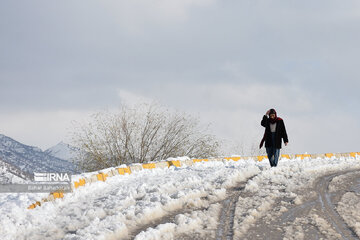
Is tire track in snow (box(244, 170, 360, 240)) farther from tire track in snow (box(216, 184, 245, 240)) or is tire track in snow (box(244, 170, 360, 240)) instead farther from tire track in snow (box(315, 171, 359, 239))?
tire track in snow (box(216, 184, 245, 240))

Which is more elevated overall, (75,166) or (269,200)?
(75,166)

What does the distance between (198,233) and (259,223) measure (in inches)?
37.1

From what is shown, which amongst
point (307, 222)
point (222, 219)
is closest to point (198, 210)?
point (222, 219)

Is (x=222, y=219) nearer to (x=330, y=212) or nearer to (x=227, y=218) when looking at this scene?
(x=227, y=218)

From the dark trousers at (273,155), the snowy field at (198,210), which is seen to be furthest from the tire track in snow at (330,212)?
the dark trousers at (273,155)

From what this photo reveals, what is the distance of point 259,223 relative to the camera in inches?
213

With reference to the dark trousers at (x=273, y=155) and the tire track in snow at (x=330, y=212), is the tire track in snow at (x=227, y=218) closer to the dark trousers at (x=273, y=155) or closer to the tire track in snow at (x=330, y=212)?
the tire track in snow at (x=330, y=212)

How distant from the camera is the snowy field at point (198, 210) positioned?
510 centimetres

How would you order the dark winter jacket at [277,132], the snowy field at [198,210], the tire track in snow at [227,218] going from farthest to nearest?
the dark winter jacket at [277,132] < the snowy field at [198,210] < the tire track in snow at [227,218]

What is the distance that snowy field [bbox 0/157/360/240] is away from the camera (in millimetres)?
5102

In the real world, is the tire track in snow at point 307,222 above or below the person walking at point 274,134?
below

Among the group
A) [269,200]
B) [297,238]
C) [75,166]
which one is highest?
[75,166]

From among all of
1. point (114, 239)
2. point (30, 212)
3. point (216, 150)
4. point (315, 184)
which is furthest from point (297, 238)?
point (216, 150)

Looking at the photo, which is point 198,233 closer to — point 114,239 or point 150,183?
point 114,239
